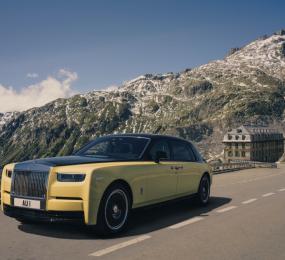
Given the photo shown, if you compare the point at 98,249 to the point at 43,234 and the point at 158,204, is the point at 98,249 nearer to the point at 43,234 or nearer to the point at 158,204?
the point at 43,234

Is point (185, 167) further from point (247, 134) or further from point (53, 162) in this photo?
point (247, 134)

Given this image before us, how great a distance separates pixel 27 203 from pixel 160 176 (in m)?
2.74

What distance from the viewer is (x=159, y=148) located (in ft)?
28.0

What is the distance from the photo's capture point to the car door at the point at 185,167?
29.3 ft

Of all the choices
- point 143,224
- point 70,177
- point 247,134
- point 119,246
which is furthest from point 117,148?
point 247,134

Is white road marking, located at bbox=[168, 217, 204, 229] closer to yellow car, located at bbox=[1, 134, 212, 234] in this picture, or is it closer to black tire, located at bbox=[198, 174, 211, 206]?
yellow car, located at bbox=[1, 134, 212, 234]

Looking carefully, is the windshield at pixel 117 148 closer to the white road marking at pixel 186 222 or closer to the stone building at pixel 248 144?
the white road marking at pixel 186 222

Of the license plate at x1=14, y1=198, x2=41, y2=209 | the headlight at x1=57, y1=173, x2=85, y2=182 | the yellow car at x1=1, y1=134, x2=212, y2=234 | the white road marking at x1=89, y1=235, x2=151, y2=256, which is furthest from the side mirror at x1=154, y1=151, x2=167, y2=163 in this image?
the license plate at x1=14, y1=198, x2=41, y2=209

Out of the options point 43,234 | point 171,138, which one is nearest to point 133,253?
point 43,234

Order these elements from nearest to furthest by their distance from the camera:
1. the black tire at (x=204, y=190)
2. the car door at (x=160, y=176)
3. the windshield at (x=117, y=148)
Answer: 1. the car door at (x=160, y=176)
2. the windshield at (x=117, y=148)
3. the black tire at (x=204, y=190)

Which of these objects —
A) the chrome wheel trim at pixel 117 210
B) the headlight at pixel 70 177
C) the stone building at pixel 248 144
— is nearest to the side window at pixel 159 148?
the chrome wheel trim at pixel 117 210

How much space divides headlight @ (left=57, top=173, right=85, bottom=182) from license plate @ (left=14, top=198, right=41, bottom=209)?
0.52 metres

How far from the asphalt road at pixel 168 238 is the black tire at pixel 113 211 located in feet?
0.59

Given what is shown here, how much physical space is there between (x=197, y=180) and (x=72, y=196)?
4.41 metres
